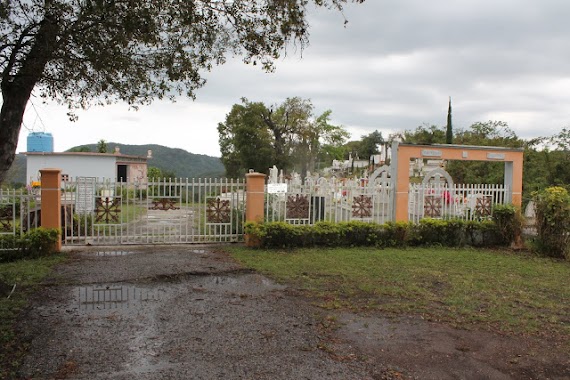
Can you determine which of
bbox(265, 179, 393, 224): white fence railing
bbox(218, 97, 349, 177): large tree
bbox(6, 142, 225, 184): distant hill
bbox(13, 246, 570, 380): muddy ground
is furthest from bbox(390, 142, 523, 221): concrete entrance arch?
bbox(6, 142, 225, 184): distant hill

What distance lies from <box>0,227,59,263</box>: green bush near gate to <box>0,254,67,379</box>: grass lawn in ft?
0.88

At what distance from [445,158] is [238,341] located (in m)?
10.2

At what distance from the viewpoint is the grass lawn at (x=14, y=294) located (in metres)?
4.23

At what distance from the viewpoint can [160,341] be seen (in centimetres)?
475

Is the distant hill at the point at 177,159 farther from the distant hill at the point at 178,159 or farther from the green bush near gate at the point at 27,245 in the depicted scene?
the green bush near gate at the point at 27,245

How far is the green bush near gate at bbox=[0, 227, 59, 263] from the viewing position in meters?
9.20

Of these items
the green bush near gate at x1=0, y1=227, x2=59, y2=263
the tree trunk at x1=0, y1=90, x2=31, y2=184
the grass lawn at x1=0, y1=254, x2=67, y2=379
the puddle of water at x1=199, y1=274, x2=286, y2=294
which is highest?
the tree trunk at x1=0, y1=90, x2=31, y2=184

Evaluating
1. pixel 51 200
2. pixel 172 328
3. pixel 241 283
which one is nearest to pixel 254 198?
pixel 241 283

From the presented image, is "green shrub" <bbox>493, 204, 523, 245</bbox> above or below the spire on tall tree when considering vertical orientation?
below

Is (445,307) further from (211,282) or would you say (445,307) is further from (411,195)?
(411,195)

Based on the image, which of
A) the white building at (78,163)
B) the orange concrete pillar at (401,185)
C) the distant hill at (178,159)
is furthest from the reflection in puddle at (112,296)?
the distant hill at (178,159)

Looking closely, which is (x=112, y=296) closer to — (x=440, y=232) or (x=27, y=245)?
(x=27, y=245)

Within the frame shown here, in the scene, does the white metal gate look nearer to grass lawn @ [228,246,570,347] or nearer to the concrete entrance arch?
grass lawn @ [228,246,570,347]

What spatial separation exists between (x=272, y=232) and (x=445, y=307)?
202 inches
